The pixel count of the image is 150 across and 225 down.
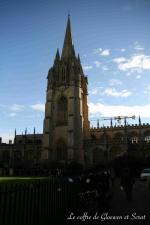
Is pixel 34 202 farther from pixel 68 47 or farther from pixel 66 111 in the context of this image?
pixel 68 47

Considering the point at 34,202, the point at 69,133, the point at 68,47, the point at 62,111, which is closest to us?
the point at 34,202

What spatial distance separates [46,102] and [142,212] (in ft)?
196

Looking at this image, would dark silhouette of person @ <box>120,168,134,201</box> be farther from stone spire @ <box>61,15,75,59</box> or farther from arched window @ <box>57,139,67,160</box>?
stone spire @ <box>61,15,75,59</box>

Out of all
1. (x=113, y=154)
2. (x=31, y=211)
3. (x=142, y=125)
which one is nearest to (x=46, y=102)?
(x=113, y=154)

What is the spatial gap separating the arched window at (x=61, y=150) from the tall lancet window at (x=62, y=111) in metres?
4.72

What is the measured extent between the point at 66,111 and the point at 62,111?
1.11 metres

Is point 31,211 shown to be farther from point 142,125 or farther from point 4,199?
point 142,125

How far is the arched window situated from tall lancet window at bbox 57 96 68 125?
4.72 metres

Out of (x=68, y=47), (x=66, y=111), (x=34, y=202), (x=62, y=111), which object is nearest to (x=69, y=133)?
(x=66, y=111)

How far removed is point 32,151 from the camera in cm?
7500

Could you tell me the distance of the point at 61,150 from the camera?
213ft

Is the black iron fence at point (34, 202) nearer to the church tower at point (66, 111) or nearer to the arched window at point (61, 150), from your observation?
the church tower at point (66, 111)

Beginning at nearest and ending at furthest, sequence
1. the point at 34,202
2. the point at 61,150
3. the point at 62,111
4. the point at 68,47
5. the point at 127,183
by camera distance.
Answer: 1. the point at 34,202
2. the point at 127,183
3. the point at 61,150
4. the point at 62,111
5. the point at 68,47

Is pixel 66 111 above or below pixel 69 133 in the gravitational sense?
above
